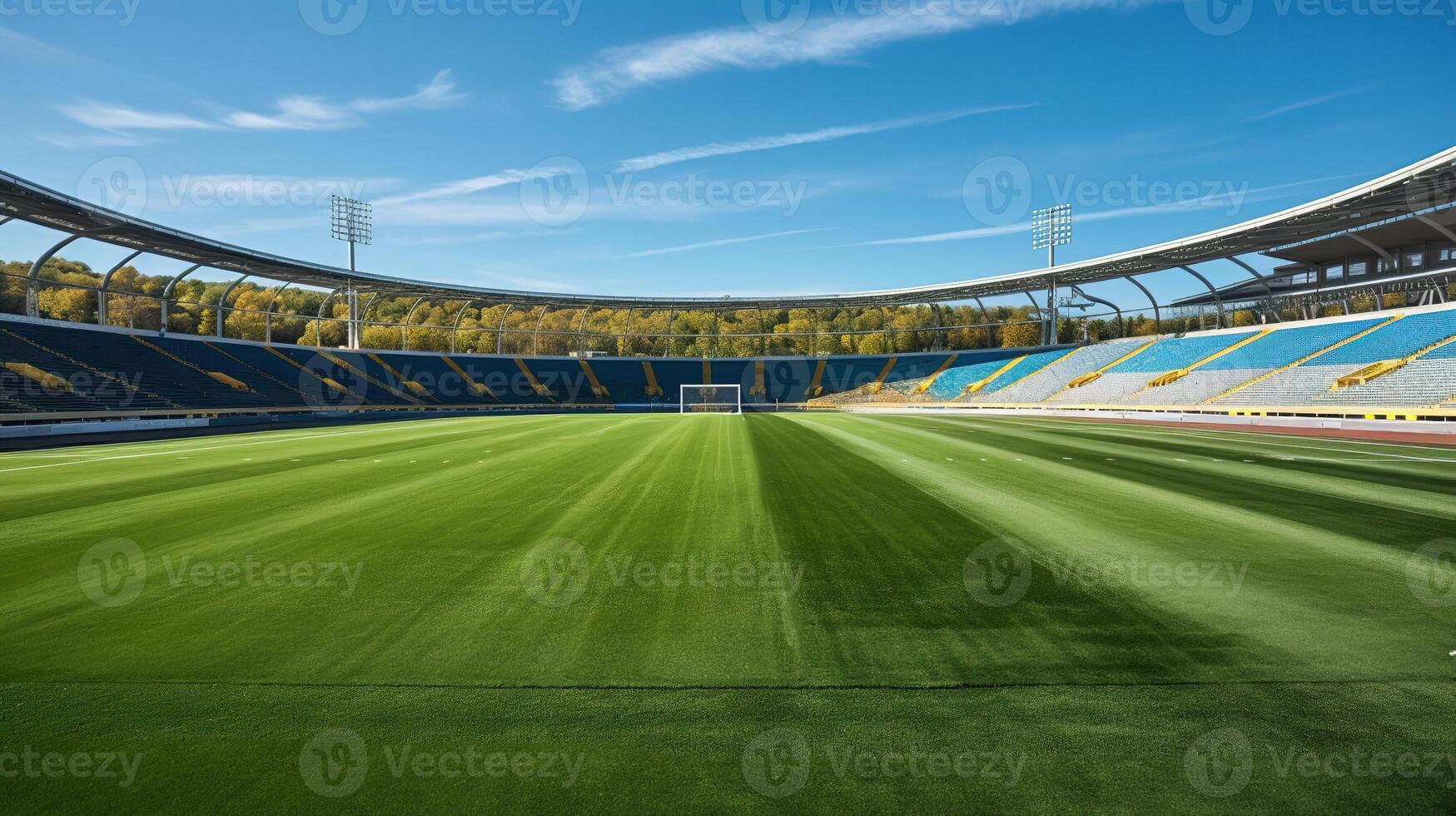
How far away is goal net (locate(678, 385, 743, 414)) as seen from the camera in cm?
4988

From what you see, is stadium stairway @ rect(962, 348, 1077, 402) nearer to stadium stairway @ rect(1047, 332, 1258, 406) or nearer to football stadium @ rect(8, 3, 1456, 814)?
stadium stairway @ rect(1047, 332, 1258, 406)

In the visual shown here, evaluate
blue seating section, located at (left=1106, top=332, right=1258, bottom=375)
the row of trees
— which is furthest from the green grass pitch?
the row of trees

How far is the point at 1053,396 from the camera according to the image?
4322 centimetres

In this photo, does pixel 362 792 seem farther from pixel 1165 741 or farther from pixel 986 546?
pixel 986 546

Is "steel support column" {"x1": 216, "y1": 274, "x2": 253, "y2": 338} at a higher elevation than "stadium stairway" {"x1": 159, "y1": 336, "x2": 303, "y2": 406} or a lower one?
higher

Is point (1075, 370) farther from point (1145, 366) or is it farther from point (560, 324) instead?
point (560, 324)

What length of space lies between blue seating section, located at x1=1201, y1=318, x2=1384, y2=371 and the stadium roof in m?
A: 4.76

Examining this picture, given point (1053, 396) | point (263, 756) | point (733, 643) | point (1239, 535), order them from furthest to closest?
point (1053, 396) → point (1239, 535) → point (733, 643) → point (263, 756)

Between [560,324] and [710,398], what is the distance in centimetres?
5046

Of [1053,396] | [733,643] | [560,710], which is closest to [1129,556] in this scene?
[733,643]

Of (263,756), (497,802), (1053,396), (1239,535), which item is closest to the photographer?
(497,802)

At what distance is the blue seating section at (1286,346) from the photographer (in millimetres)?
31672

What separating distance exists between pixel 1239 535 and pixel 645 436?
666 inches

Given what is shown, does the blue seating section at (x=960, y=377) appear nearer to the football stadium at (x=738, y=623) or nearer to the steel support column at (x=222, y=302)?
the football stadium at (x=738, y=623)
